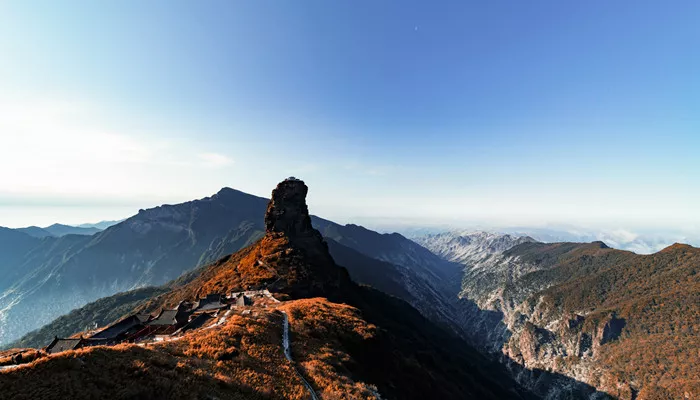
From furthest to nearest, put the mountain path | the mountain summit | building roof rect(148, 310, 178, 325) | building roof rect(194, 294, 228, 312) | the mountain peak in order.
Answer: the mountain peak < the mountain summit < building roof rect(194, 294, 228, 312) < building roof rect(148, 310, 178, 325) < the mountain path

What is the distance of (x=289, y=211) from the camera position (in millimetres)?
144250

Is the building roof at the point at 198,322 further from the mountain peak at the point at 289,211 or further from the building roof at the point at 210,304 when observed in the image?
the mountain peak at the point at 289,211

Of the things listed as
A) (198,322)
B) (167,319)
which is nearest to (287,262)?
(167,319)

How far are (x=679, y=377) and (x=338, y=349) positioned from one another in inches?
10115

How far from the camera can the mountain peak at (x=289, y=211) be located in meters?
141

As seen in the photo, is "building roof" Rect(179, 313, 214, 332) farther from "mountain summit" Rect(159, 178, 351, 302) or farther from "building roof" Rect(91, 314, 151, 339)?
"mountain summit" Rect(159, 178, 351, 302)

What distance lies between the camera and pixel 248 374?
24219mm

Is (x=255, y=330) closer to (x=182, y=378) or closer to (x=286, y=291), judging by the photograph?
(x=182, y=378)

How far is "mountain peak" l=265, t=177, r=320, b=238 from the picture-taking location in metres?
141

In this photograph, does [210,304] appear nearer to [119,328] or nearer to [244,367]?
[119,328]

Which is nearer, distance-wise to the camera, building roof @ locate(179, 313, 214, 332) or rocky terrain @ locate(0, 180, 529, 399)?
rocky terrain @ locate(0, 180, 529, 399)

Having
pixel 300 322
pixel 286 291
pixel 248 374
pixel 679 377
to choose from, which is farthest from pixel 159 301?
pixel 679 377

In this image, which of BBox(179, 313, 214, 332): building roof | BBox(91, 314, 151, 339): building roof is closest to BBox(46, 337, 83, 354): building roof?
BBox(91, 314, 151, 339): building roof

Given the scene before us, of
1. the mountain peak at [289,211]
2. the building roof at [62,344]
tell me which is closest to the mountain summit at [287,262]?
the mountain peak at [289,211]
